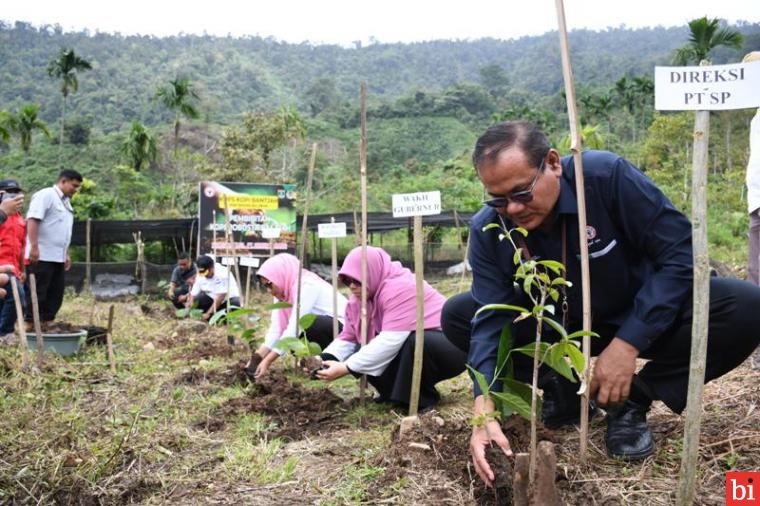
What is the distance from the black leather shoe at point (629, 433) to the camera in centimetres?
186

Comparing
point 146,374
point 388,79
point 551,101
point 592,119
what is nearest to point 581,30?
point 388,79

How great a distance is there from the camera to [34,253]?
4.92 metres

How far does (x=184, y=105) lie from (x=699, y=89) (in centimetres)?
2536

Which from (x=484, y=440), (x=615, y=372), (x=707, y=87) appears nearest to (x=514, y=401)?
(x=484, y=440)

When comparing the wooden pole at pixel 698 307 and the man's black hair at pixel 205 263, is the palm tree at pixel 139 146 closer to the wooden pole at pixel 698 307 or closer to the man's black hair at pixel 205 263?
the man's black hair at pixel 205 263

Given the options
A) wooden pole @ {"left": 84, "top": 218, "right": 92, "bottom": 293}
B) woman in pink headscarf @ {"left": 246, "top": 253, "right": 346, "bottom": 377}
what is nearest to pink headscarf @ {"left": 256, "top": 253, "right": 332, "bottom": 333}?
woman in pink headscarf @ {"left": 246, "top": 253, "right": 346, "bottom": 377}

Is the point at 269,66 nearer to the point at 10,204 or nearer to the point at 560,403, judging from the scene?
the point at 10,204

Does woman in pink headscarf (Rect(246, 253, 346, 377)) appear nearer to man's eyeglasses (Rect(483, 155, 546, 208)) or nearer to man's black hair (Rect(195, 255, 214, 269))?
man's eyeglasses (Rect(483, 155, 546, 208))

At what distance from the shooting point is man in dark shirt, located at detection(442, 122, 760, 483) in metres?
1.68

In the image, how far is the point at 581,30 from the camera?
109 m

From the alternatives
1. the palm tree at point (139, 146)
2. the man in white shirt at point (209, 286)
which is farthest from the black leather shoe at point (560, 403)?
the palm tree at point (139, 146)

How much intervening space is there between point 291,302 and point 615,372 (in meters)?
2.21

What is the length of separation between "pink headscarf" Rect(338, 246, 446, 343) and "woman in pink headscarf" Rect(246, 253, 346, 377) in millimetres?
498

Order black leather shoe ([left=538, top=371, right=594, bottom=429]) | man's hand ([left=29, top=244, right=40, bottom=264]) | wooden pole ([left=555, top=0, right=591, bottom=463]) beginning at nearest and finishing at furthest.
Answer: wooden pole ([left=555, top=0, right=591, bottom=463])
black leather shoe ([left=538, top=371, right=594, bottom=429])
man's hand ([left=29, top=244, right=40, bottom=264])
